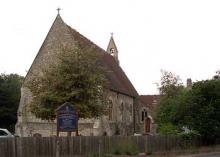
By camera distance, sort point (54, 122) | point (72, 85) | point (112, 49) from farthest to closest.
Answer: point (112, 49) → point (54, 122) → point (72, 85)

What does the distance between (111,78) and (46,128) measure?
12.6 metres

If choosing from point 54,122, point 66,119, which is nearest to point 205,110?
point 66,119

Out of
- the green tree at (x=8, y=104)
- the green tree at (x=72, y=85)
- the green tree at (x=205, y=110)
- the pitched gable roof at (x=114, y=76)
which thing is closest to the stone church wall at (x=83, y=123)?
the pitched gable roof at (x=114, y=76)

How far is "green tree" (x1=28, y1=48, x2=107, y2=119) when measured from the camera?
1662 inches

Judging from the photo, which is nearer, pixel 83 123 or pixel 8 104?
pixel 83 123

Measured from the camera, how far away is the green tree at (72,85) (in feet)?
139

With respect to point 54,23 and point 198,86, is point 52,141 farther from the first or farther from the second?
point 54,23

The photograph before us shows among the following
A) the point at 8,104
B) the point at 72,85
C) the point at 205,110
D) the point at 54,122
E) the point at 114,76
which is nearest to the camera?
the point at 72,85

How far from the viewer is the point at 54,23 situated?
6031 cm

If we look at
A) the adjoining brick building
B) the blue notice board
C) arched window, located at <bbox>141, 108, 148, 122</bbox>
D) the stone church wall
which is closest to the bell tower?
arched window, located at <bbox>141, 108, 148, 122</bbox>

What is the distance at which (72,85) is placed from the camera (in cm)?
4250

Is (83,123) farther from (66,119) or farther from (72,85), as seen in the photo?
(66,119)

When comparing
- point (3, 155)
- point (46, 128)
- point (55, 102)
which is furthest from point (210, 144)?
point (3, 155)

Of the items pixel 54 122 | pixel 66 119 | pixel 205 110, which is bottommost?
pixel 54 122
